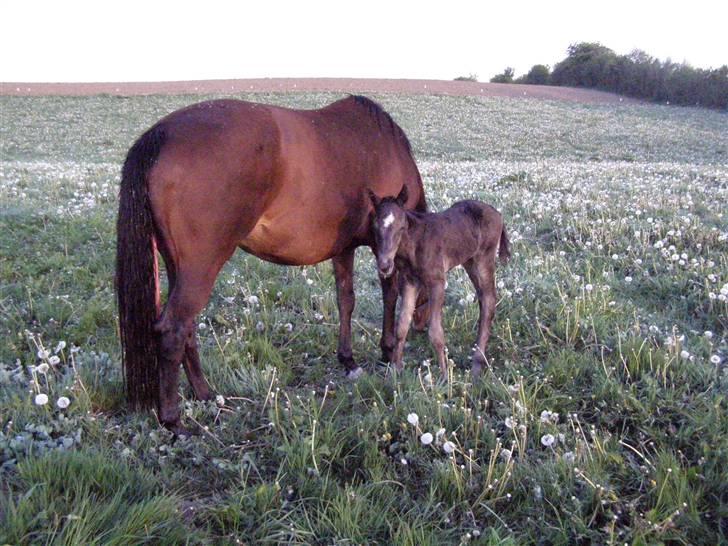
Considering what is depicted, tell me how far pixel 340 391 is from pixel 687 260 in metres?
4.72

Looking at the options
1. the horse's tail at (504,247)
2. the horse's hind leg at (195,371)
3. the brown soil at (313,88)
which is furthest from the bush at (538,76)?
the horse's hind leg at (195,371)

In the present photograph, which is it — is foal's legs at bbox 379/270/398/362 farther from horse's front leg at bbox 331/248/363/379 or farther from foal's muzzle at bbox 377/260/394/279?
foal's muzzle at bbox 377/260/394/279

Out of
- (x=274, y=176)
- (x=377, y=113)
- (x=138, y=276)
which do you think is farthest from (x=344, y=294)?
(x=138, y=276)

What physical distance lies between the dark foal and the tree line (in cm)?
5597

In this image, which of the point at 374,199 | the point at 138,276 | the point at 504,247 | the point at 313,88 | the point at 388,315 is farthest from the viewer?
the point at 313,88

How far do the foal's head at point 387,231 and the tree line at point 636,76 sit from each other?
187ft

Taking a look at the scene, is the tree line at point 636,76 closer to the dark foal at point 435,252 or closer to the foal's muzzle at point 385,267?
the dark foal at point 435,252

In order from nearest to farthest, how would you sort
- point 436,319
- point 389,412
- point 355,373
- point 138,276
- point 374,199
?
point 389,412 → point 138,276 → point 374,199 → point 436,319 → point 355,373

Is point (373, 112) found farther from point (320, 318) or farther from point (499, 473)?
point (499, 473)

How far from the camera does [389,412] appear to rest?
3.90m

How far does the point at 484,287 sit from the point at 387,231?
1259 mm

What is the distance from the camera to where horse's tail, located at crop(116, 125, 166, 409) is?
390cm

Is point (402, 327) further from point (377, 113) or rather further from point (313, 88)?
point (313, 88)

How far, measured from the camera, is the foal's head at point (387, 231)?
4.46 metres
